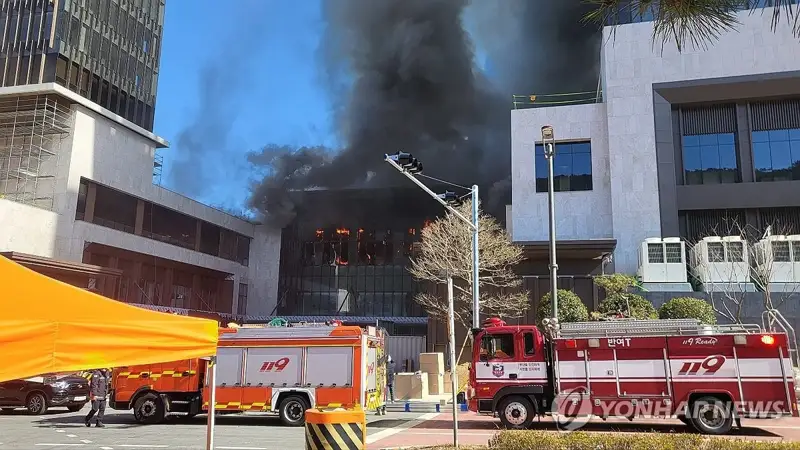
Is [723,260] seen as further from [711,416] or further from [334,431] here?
[334,431]

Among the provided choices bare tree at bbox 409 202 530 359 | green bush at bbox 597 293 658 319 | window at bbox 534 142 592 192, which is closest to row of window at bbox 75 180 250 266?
bare tree at bbox 409 202 530 359

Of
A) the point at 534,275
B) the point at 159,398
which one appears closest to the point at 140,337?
the point at 159,398

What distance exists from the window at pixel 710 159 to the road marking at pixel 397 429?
994 inches

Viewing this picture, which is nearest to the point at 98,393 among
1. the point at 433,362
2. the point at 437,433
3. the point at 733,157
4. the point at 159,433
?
the point at 159,433

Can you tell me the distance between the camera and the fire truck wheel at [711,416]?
13523 mm

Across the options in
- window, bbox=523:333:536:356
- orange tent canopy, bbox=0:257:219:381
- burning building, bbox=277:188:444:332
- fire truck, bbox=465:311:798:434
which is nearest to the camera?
orange tent canopy, bbox=0:257:219:381

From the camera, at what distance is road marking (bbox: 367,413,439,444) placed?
13606 mm

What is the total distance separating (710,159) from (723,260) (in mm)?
8021

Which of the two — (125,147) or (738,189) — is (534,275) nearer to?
(738,189)

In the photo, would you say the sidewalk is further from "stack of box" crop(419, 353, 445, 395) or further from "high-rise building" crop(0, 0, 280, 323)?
"high-rise building" crop(0, 0, 280, 323)

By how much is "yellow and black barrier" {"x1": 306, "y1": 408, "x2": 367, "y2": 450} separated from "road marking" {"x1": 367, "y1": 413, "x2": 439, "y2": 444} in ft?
17.8

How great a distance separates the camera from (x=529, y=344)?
15.2 meters

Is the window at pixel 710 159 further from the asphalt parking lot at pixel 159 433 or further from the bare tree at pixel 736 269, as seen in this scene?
the asphalt parking lot at pixel 159 433

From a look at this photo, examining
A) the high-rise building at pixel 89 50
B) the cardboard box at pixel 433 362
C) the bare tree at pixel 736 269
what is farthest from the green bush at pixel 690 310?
the high-rise building at pixel 89 50
